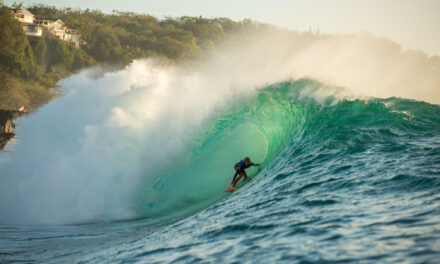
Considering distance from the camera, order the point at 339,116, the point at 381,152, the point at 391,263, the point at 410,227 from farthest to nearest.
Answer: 1. the point at 339,116
2. the point at 381,152
3. the point at 410,227
4. the point at 391,263

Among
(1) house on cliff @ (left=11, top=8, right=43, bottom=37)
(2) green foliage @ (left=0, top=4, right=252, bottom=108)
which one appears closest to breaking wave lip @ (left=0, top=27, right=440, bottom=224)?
(2) green foliage @ (left=0, top=4, right=252, bottom=108)

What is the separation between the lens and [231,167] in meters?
13.8

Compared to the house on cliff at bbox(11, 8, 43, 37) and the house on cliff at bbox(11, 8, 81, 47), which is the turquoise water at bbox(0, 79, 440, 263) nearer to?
the house on cliff at bbox(11, 8, 81, 47)

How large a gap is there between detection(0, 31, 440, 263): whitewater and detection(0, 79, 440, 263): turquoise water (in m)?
0.04

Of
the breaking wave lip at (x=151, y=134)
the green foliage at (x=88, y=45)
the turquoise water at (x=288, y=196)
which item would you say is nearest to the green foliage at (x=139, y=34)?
the green foliage at (x=88, y=45)

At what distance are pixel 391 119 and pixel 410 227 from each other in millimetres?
7000

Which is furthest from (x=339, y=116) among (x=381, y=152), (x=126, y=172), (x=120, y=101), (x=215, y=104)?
(x=120, y=101)

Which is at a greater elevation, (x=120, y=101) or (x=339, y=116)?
(x=120, y=101)

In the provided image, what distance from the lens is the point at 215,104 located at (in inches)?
622

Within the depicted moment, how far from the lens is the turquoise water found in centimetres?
502

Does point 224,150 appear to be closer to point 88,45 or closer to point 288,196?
point 288,196

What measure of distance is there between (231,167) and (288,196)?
5.89 metres

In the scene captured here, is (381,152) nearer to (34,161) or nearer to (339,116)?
(339,116)

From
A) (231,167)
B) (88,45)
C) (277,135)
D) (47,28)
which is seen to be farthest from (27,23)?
(231,167)
